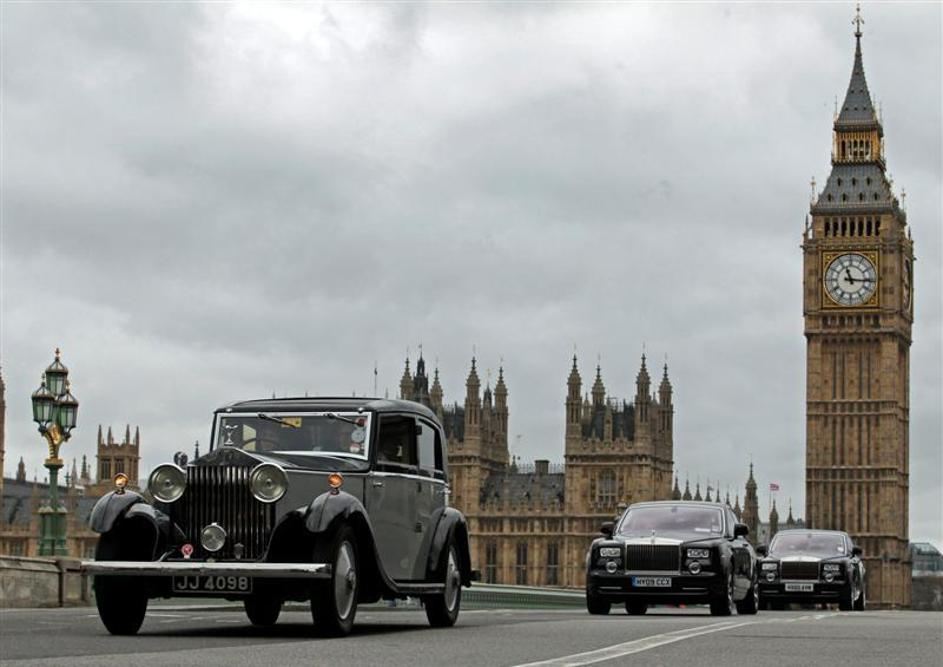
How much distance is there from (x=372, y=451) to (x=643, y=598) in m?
8.81

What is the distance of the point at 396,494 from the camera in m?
15.1

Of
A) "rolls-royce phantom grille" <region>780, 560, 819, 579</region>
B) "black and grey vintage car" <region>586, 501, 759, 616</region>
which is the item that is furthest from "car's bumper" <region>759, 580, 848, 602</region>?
"black and grey vintage car" <region>586, 501, 759, 616</region>

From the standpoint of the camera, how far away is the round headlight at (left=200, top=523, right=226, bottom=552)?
13586mm

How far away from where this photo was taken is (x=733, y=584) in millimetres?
23609

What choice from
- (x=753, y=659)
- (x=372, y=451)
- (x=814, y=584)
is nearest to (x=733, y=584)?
(x=814, y=584)

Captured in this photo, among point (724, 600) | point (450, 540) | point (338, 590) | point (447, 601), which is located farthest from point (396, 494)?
point (724, 600)

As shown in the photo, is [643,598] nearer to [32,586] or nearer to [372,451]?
[32,586]

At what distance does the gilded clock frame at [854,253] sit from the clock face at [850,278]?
4.4 inches

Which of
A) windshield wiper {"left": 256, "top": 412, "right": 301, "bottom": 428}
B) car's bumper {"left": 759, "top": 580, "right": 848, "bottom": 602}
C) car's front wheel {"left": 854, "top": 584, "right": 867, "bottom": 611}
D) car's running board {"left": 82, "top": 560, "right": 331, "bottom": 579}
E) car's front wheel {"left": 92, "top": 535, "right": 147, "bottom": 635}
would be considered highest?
windshield wiper {"left": 256, "top": 412, "right": 301, "bottom": 428}

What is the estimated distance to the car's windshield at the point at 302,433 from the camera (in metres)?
14.8

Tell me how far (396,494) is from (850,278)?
10393 cm

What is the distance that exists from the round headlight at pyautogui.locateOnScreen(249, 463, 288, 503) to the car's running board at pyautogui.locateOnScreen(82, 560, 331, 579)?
0.45 metres

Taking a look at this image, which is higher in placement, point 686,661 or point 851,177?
point 851,177

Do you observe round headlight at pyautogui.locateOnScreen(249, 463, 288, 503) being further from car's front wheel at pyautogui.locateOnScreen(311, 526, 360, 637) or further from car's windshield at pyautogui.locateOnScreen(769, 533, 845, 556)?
car's windshield at pyautogui.locateOnScreen(769, 533, 845, 556)
